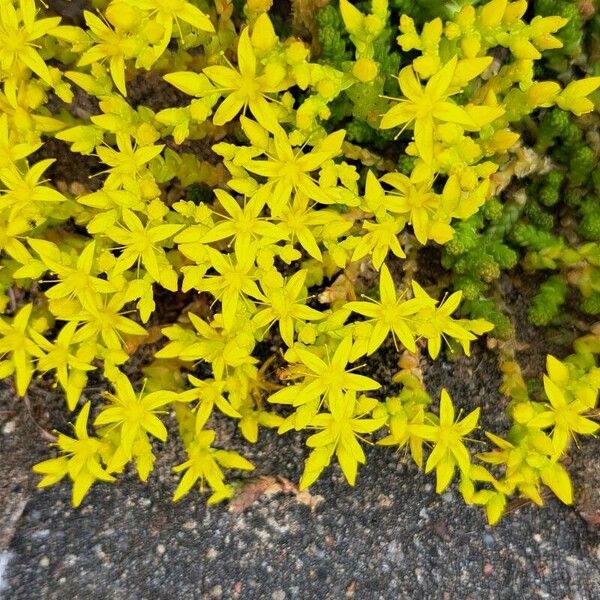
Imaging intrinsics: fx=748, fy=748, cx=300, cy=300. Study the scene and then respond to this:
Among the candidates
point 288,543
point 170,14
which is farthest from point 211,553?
point 170,14

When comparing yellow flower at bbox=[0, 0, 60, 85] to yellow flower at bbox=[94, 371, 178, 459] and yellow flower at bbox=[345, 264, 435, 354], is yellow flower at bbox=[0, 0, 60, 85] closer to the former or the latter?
yellow flower at bbox=[94, 371, 178, 459]

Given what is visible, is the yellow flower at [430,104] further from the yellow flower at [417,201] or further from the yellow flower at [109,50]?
the yellow flower at [109,50]

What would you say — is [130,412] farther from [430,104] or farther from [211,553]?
[430,104]

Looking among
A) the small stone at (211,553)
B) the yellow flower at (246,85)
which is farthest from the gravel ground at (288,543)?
the yellow flower at (246,85)

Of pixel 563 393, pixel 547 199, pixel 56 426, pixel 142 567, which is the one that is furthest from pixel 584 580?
pixel 56 426

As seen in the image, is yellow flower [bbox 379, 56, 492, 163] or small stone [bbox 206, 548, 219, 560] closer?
yellow flower [bbox 379, 56, 492, 163]

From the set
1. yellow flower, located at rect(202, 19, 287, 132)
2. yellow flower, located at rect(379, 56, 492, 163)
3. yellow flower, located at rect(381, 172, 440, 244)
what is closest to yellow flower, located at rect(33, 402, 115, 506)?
yellow flower, located at rect(202, 19, 287, 132)

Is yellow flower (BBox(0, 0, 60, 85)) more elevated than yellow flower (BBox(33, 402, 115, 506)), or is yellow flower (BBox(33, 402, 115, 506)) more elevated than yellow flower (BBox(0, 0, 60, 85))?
yellow flower (BBox(0, 0, 60, 85))
